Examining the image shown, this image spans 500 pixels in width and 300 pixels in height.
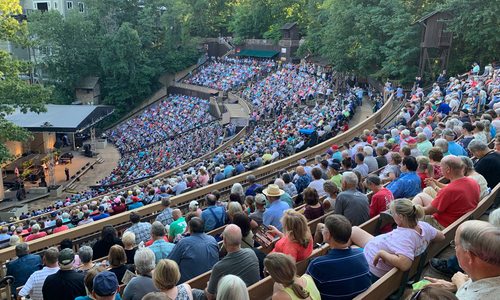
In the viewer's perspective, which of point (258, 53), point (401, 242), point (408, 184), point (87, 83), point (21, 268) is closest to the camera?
point (401, 242)

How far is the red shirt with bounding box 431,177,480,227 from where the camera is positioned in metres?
5.32

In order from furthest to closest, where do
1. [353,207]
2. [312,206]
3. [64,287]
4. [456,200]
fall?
[312,206], [353,207], [456,200], [64,287]

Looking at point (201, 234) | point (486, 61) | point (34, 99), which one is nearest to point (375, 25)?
point (486, 61)

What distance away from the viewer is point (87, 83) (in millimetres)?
52250

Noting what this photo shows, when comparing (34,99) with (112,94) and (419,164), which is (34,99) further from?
(112,94)

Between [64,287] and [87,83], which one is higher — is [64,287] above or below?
above

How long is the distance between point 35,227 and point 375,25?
27.3m

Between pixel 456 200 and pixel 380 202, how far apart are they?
110cm

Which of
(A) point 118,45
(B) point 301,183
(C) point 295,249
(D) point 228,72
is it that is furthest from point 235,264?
(A) point 118,45

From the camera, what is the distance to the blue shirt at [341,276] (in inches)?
154

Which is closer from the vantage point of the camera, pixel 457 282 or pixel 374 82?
pixel 457 282

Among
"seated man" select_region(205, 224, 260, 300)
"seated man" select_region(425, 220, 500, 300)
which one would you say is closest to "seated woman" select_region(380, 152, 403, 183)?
"seated man" select_region(205, 224, 260, 300)

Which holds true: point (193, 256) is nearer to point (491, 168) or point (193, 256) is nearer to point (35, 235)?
point (491, 168)

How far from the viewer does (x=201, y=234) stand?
554 cm
